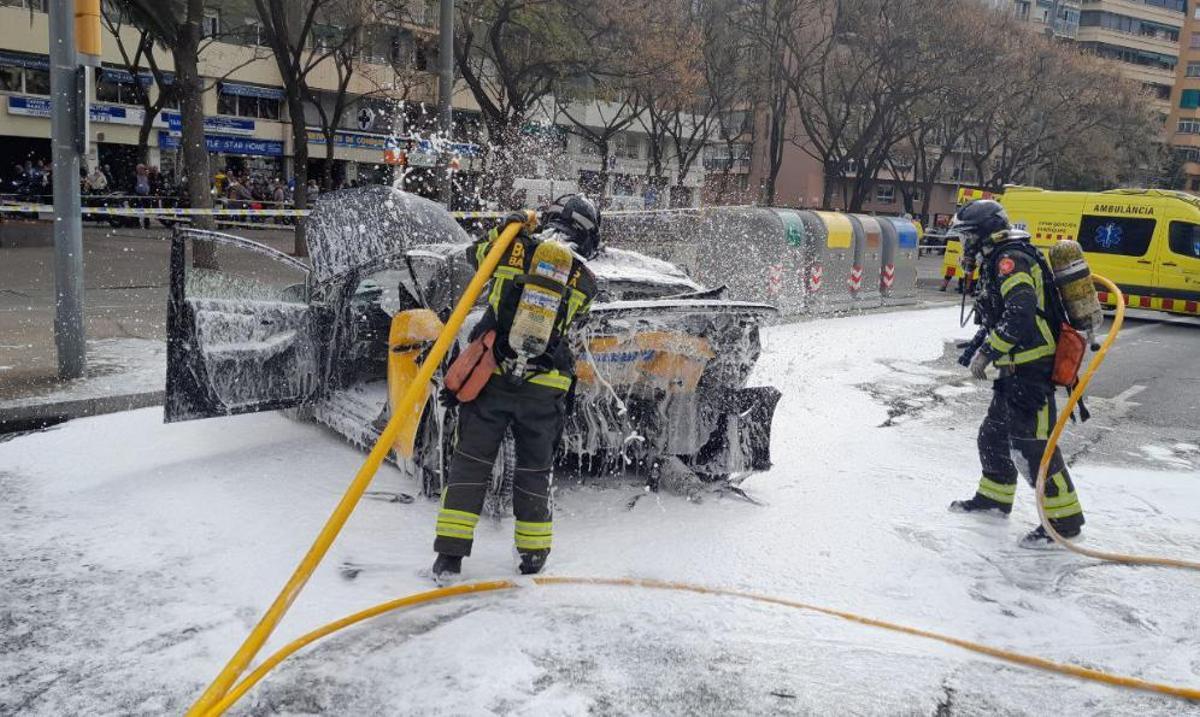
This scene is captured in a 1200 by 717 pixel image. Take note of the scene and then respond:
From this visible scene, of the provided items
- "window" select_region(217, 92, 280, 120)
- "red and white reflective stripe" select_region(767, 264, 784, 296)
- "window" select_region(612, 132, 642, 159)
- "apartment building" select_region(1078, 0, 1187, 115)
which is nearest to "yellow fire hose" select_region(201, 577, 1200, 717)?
"red and white reflective stripe" select_region(767, 264, 784, 296)

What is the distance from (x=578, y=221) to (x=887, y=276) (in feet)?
46.3

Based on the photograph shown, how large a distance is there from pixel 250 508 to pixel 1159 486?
5.76 metres

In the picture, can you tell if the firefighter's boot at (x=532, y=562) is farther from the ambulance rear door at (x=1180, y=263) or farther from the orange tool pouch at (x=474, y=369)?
the ambulance rear door at (x=1180, y=263)

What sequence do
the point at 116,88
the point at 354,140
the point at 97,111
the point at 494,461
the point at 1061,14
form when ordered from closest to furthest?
1. the point at 494,461
2. the point at 97,111
3. the point at 116,88
4. the point at 354,140
5. the point at 1061,14

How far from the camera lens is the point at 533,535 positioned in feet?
13.2

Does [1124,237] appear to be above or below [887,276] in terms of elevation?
above

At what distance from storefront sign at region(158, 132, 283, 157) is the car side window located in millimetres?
33064

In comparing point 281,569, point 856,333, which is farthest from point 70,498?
point 856,333

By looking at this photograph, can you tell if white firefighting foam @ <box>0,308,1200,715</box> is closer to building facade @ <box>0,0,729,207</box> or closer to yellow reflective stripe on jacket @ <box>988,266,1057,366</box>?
yellow reflective stripe on jacket @ <box>988,266,1057,366</box>

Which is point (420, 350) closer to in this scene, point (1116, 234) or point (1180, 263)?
point (1180, 263)

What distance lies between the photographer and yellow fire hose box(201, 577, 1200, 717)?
3.17m

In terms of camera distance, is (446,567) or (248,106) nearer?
(446,567)

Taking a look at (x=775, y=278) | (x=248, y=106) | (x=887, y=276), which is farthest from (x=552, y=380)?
(x=248, y=106)

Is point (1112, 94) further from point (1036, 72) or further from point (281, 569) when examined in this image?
point (281, 569)
